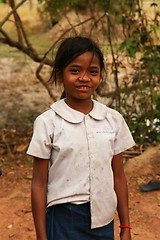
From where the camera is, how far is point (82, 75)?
1.66 meters

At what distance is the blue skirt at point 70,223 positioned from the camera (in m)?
1.70

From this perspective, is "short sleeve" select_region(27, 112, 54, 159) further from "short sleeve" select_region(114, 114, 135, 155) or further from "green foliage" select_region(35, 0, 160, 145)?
→ "green foliage" select_region(35, 0, 160, 145)

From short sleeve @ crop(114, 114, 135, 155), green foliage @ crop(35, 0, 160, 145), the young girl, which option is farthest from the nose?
green foliage @ crop(35, 0, 160, 145)

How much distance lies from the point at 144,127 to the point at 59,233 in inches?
130

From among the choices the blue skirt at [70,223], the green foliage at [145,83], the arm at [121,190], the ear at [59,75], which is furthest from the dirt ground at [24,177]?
the ear at [59,75]

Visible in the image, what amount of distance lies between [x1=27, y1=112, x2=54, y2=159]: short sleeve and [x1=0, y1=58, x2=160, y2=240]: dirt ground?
1.67 metres

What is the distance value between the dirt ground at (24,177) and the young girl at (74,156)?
4.87 feet

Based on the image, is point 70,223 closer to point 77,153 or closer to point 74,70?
point 77,153

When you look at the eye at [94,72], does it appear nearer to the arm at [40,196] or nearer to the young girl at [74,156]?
the young girl at [74,156]

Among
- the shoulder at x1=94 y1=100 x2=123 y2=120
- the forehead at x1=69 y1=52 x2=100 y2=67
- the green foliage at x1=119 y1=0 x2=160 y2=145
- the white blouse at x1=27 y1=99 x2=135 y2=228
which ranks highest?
the forehead at x1=69 y1=52 x2=100 y2=67

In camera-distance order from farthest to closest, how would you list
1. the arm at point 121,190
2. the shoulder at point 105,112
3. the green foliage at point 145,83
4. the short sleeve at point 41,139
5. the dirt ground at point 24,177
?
the green foliage at point 145,83
the dirt ground at point 24,177
the arm at point 121,190
the shoulder at point 105,112
the short sleeve at point 41,139

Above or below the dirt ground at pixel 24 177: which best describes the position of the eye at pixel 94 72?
above

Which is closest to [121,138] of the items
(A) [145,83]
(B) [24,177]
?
(B) [24,177]

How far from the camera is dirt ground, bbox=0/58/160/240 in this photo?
3268mm
